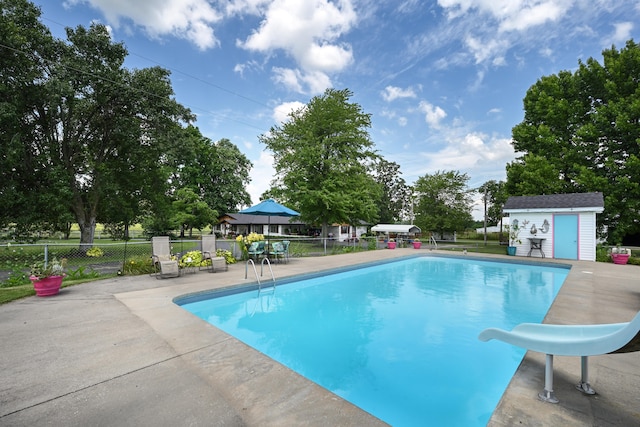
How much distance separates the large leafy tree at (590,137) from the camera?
14.2 m

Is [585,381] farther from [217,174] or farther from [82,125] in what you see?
[217,174]

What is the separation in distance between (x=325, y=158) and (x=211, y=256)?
11328mm

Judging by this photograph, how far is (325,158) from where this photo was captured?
18141 millimetres

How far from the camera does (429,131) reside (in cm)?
1947

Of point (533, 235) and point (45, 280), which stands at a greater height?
point (533, 235)

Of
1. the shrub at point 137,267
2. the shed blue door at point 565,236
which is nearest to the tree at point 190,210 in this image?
the shrub at point 137,267

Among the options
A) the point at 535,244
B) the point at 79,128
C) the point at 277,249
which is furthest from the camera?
the point at 79,128

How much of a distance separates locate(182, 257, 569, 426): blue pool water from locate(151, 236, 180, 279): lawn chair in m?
1.91

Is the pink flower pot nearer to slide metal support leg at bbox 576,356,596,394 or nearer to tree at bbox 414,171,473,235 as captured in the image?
slide metal support leg at bbox 576,356,596,394

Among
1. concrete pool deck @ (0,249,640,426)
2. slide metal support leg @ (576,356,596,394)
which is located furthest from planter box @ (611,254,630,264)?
slide metal support leg @ (576,356,596,394)

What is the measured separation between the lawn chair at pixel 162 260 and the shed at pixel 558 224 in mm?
15940

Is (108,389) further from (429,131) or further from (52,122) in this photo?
(429,131)

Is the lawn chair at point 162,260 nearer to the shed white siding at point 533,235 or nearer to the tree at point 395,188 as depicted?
the shed white siding at point 533,235

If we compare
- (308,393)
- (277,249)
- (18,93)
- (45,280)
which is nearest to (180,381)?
(308,393)
